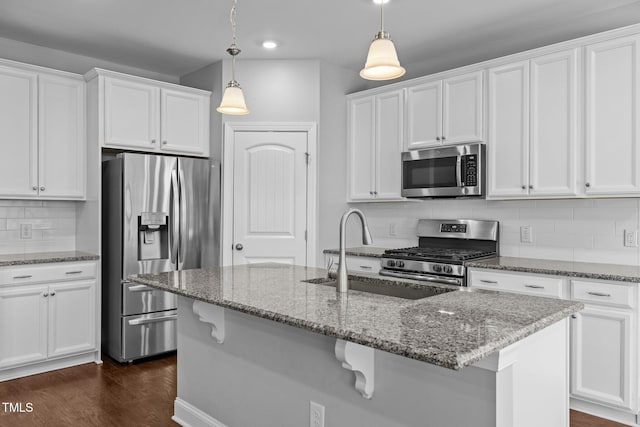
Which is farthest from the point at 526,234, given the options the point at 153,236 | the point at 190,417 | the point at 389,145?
the point at 153,236

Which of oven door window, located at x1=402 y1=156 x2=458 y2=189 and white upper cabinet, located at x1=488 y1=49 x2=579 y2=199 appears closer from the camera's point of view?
white upper cabinet, located at x1=488 y1=49 x2=579 y2=199

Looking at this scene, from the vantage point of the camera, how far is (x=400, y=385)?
5.41 feet

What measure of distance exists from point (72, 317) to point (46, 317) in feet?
0.61

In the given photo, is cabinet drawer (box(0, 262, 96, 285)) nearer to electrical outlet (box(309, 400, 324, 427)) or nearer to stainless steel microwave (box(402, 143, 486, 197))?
electrical outlet (box(309, 400, 324, 427))

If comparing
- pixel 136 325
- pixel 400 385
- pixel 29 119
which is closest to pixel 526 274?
pixel 400 385

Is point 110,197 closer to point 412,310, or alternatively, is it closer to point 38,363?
point 38,363

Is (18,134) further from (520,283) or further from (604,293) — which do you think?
(604,293)

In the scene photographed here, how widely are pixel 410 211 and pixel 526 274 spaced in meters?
1.50

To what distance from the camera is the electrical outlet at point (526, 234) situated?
361 centimetres

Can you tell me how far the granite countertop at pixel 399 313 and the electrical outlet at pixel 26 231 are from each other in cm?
225

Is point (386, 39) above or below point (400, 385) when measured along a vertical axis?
above

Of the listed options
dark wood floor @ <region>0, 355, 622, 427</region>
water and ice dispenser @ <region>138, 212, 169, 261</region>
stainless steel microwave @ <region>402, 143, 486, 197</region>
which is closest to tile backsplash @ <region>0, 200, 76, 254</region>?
water and ice dispenser @ <region>138, 212, 169, 261</region>

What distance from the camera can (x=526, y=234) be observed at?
3.63 meters

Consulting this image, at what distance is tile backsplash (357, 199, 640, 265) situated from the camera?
10.4ft
